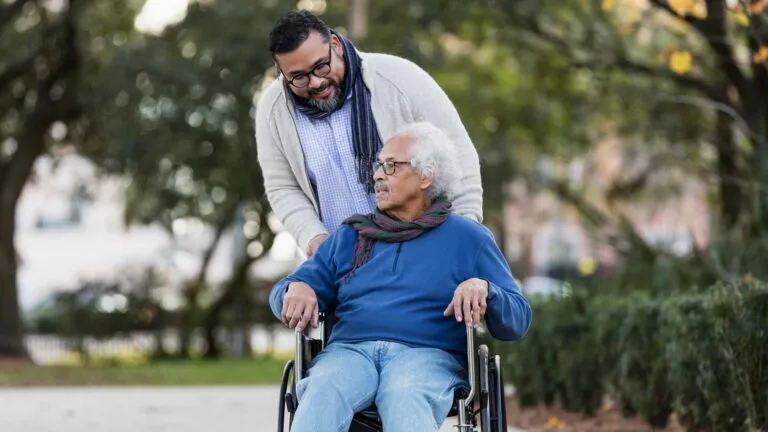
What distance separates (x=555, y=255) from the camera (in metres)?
61.8

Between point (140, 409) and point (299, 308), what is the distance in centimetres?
741

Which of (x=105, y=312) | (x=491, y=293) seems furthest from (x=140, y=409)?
(x=105, y=312)

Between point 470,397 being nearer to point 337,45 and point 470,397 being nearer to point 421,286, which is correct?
point 421,286

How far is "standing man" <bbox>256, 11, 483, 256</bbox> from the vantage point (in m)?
5.02

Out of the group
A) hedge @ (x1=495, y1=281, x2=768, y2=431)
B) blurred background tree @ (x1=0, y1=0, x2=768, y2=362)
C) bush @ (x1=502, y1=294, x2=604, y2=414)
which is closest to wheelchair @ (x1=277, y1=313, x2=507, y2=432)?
hedge @ (x1=495, y1=281, x2=768, y2=431)

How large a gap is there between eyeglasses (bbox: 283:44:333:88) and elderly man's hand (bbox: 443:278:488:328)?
2.78 feet

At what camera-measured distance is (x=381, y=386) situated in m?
4.50

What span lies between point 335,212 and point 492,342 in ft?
17.1

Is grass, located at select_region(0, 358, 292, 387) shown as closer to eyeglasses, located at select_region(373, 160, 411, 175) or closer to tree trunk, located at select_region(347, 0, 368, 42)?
tree trunk, located at select_region(347, 0, 368, 42)

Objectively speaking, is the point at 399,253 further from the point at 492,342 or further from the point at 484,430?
the point at 492,342

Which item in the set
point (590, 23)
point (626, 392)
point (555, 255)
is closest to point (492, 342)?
point (626, 392)

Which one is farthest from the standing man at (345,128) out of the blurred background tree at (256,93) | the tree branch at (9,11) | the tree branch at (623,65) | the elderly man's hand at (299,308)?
the tree branch at (9,11)

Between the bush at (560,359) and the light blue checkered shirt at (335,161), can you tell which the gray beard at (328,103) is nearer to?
the light blue checkered shirt at (335,161)

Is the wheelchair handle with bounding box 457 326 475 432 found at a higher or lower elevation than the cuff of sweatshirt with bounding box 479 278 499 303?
lower
